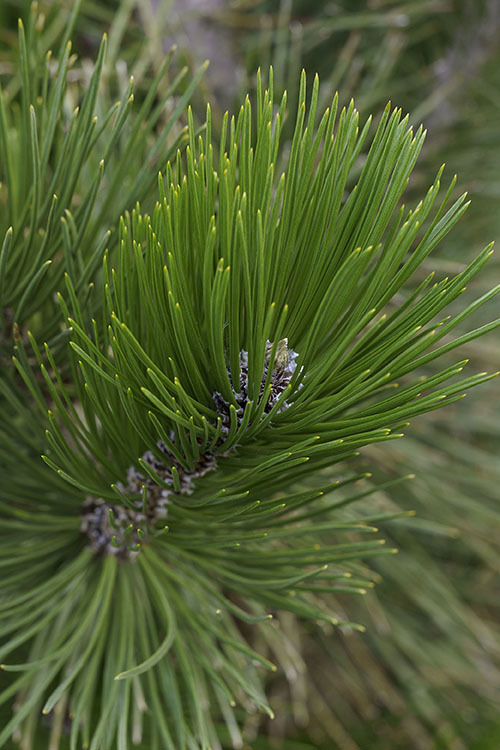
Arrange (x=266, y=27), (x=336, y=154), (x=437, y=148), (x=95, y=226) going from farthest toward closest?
(x=437, y=148) → (x=266, y=27) → (x=95, y=226) → (x=336, y=154)

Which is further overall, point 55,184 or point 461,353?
point 461,353

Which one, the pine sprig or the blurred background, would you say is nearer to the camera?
the pine sprig

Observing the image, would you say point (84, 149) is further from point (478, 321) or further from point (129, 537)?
point (478, 321)

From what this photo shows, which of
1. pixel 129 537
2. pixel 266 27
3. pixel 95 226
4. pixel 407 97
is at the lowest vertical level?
pixel 129 537

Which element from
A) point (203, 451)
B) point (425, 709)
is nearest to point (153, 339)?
point (203, 451)

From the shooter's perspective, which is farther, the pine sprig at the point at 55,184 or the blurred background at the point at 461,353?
the blurred background at the point at 461,353

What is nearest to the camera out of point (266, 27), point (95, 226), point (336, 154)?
point (336, 154)

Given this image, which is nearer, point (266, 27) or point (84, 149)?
point (84, 149)

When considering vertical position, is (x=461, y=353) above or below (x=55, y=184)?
above
